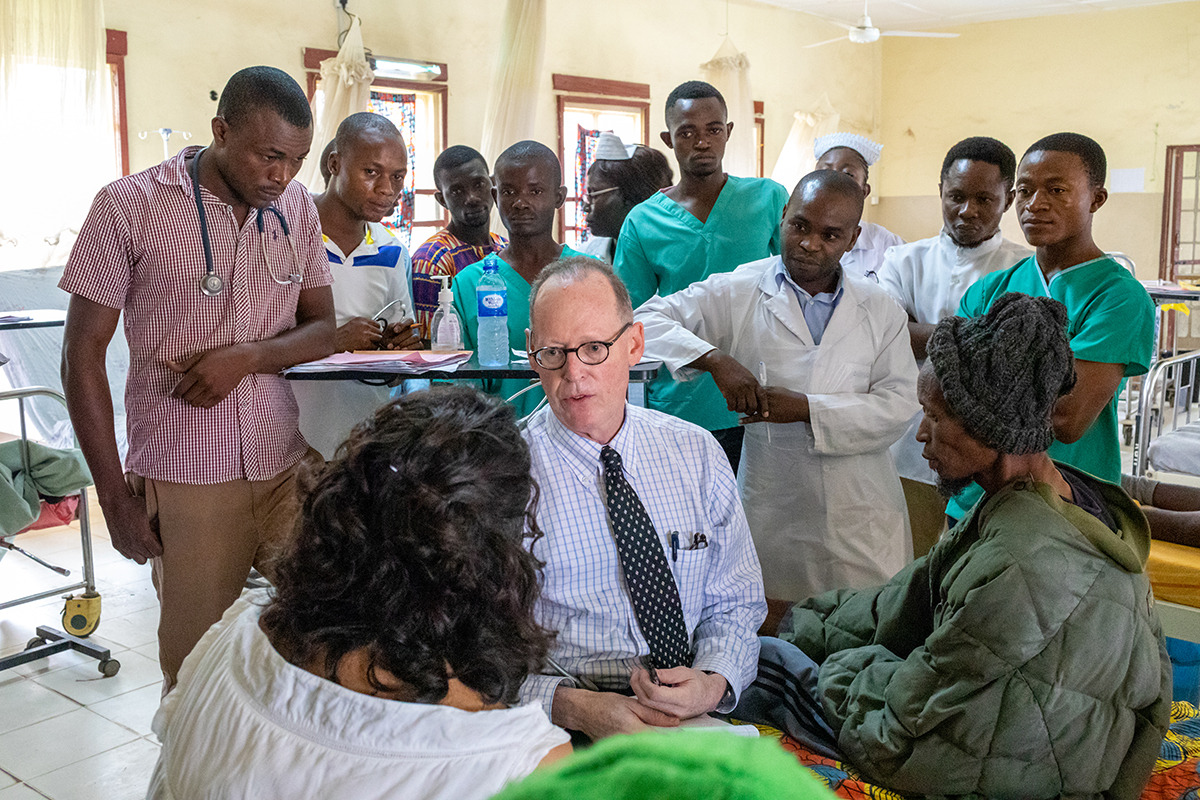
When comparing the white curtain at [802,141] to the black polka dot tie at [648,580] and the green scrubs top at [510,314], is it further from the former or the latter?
the black polka dot tie at [648,580]

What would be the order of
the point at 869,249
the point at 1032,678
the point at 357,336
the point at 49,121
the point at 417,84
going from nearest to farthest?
the point at 1032,678 → the point at 357,336 → the point at 869,249 → the point at 49,121 → the point at 417,84

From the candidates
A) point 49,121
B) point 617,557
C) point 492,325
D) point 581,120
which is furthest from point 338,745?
point 581,120

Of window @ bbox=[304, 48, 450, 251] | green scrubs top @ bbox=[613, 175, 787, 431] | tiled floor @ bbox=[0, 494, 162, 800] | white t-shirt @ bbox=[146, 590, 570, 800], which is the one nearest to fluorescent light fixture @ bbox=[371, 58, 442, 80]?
window @ bbox=[304, 48, 450, 251]

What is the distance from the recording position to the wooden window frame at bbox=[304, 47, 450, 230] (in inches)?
273

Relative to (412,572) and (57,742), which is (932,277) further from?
(57,742)

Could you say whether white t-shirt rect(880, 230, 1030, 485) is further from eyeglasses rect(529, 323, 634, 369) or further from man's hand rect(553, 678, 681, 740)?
man's hand rect(553, 678, 681, 740)

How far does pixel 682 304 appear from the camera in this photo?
287 cm

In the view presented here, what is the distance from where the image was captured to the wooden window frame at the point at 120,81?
5922mm

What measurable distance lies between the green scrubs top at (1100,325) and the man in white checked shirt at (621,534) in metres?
0.71

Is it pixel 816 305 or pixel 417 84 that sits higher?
pixel 417 84

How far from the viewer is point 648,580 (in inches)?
74.2

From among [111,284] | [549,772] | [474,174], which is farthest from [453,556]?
[474,174]

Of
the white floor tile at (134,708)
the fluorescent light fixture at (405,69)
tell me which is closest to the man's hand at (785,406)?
the white floor tile at (134,708)

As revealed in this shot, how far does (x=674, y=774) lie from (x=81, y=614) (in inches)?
162
